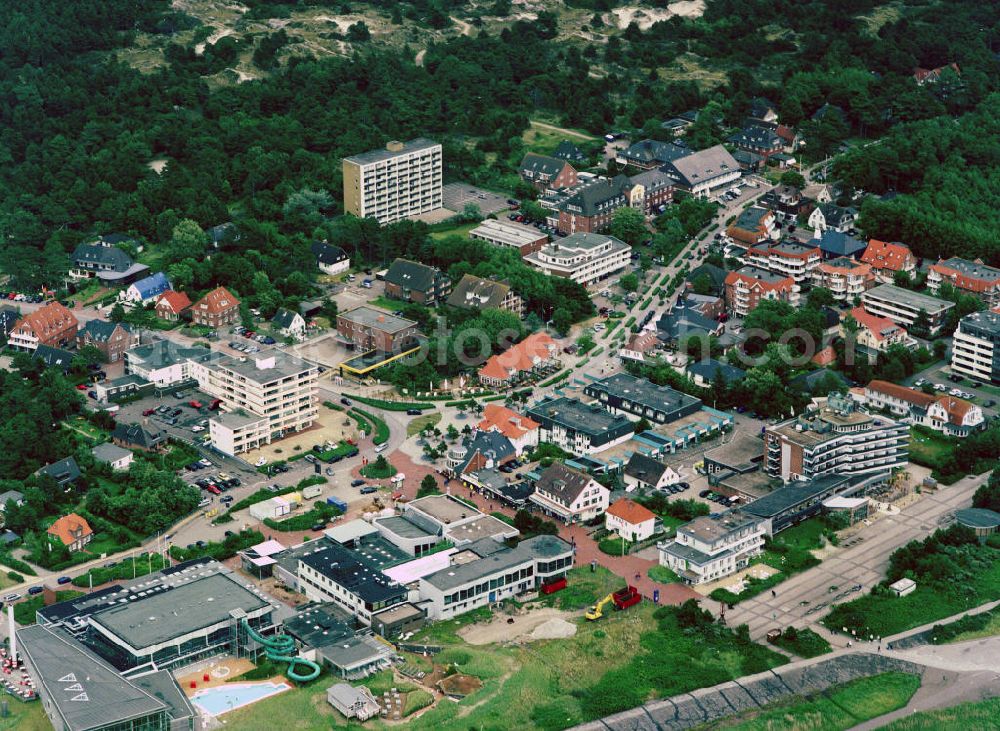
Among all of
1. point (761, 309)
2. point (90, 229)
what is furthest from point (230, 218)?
point (761, 309)

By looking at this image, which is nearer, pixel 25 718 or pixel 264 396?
pixel 25 718

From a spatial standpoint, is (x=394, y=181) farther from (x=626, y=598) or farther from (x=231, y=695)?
(x=231, y=695)

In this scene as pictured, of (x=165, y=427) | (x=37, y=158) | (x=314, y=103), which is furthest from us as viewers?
(x=314, y=103)

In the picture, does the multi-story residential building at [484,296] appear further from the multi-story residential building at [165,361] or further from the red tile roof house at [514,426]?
the multi-story residential building at [165,361]

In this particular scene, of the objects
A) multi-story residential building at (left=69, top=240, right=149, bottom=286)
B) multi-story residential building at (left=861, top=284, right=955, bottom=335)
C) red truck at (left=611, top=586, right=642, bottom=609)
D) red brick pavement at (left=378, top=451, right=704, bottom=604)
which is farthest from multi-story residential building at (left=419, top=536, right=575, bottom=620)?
multi-story residential building at (left=69, top=240, right=149, bottom=286)

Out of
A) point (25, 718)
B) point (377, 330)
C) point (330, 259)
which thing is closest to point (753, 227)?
point (330, 259)

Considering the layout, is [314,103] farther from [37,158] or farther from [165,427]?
[165,427]

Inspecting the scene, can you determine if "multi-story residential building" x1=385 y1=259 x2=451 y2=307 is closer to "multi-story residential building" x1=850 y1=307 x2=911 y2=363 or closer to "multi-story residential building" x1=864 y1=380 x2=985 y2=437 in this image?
"multi-story residential building" x1=850 y1=307 x2=911 y2=363
